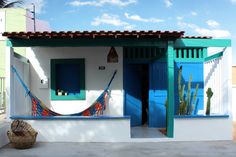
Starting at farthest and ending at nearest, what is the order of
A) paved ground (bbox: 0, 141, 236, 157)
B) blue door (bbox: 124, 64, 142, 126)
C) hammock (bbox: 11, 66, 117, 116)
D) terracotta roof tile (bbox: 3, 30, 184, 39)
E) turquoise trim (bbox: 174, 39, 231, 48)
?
blue door (bbox: 124, 64, 142, 126) < hammock (bbox: 11, 66, 117, 116) < turquoise trim (bbox: 174, 39, 231, 48) < terracotta roof tile (bbox: 3, 30, 184, 39) < paved ground (bbox: 0, 141, 236, 157)

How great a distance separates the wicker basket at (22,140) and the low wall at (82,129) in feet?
2.25

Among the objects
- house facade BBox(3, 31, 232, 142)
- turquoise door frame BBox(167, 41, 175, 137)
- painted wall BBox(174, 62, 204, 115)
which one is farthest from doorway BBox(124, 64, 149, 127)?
turquoise door frame BBox(167, 41, 175, 137)

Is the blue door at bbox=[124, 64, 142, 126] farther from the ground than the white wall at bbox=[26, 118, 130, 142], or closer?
farther from the ground

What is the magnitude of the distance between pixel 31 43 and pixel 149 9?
7956 mm

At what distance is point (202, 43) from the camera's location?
829 cm

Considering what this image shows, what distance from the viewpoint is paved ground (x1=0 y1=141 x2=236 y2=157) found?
6.76m

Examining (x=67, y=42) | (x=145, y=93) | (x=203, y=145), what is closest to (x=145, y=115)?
(x=145, y=93)

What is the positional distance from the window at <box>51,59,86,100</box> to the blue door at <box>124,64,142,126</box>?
1.36 metres

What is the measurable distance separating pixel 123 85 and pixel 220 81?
2.78 meters

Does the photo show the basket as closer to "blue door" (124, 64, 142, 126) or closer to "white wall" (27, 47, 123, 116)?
"white wall" (27, 47, 123, 116)

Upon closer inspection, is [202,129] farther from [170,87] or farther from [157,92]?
[157,92]

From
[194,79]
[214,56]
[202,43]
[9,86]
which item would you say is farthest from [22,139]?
[214,56]

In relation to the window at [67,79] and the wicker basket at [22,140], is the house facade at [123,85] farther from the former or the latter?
the wicker basket at [22,140]

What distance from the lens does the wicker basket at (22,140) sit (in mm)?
7219
